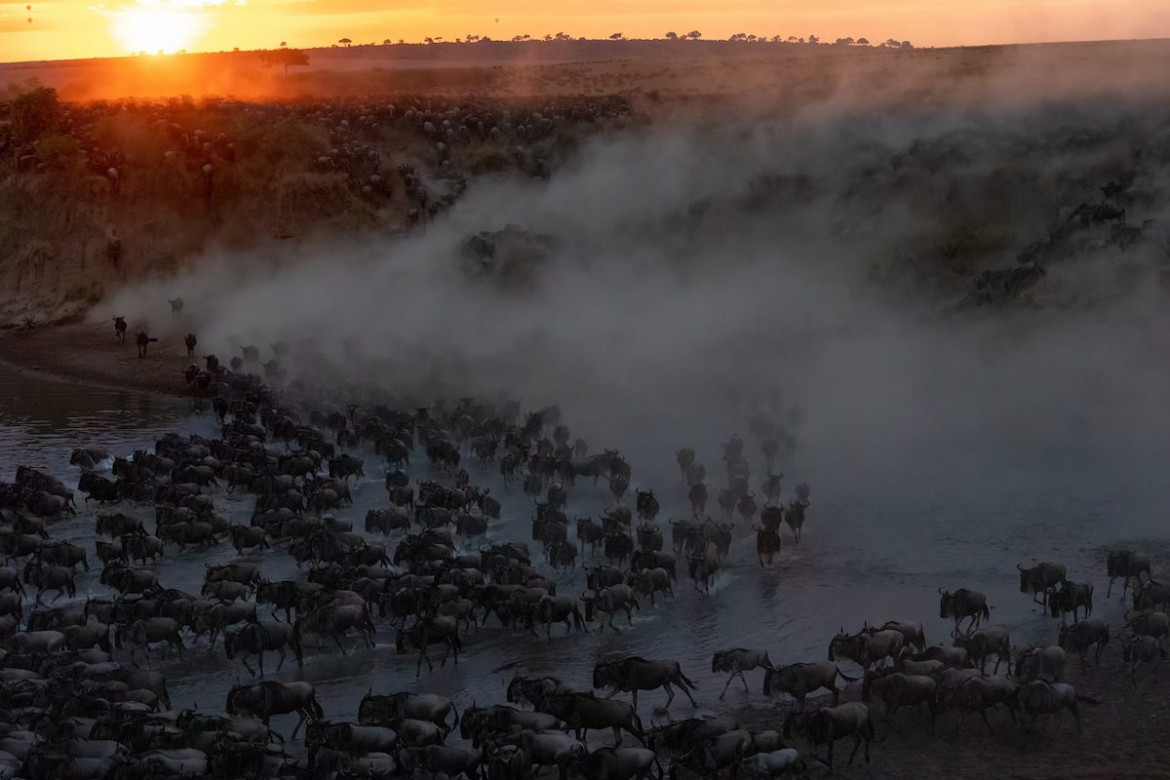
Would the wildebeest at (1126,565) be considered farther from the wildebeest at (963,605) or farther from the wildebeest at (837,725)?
the wildebeest at (837,725)

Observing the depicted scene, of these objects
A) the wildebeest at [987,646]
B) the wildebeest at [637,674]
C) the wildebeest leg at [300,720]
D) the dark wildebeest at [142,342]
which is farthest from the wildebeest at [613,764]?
the dark wildebeest at [142,342]

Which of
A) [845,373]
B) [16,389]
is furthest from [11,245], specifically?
[845,373]

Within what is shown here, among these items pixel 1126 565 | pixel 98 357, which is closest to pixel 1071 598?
pixel 1126 565

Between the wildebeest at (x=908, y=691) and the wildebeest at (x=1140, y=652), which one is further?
the wildebeest at (x=1140, y=652)

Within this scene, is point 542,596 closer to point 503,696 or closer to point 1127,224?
point 503,696

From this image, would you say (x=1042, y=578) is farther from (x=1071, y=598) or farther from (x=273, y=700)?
(x=273, y=700)

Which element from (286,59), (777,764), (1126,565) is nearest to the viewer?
(777,764)

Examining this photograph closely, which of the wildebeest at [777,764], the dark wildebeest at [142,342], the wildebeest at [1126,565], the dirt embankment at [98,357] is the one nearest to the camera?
the wildebeest at [777,764]
